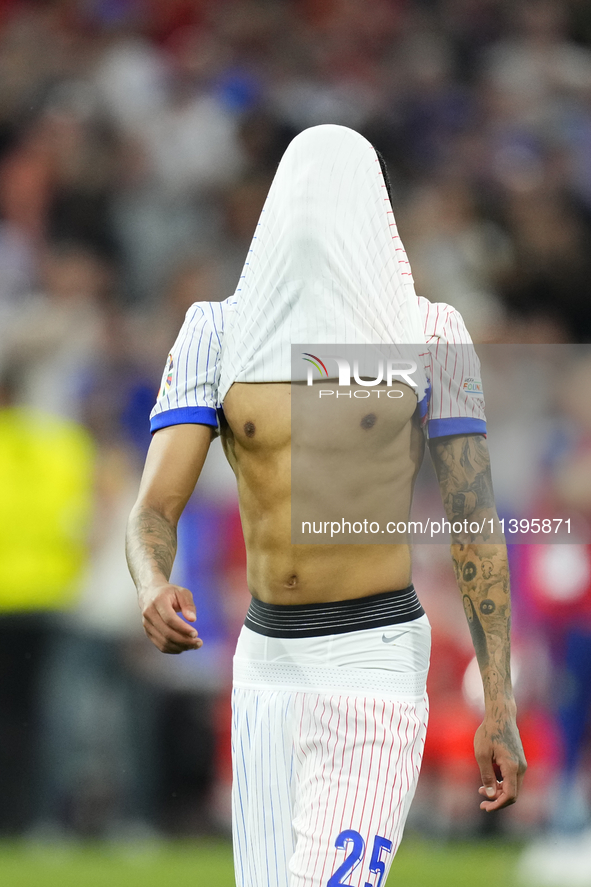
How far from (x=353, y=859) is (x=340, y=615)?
531 millimetres

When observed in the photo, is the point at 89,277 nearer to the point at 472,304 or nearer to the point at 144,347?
the point at 144,347

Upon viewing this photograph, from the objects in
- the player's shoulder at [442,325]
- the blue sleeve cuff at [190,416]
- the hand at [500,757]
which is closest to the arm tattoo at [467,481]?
the player's shoulder at [442,325]

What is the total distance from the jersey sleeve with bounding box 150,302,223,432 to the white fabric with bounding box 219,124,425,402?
33mm

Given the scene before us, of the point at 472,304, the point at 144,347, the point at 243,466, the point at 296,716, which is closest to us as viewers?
the point at 296,716

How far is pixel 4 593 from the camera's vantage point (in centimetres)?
593

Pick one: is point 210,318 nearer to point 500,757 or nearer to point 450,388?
point 450,388

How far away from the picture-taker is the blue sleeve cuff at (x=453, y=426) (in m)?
2.89

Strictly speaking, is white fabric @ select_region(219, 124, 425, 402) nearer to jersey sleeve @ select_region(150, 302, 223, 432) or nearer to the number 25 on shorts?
jersey sleeve @ select_region(150, 302, 223, 432)

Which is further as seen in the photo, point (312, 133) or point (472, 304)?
point (472, 304)

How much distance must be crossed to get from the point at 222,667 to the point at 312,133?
3.55m

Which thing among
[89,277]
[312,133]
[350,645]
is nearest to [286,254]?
[312,133]

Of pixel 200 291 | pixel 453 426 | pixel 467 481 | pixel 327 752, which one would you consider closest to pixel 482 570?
pixel 467 481

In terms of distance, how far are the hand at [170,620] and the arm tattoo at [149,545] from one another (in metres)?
0.17

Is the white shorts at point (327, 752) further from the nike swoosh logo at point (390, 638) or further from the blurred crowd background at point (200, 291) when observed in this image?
the blurred crowd background at point (200, 291)
